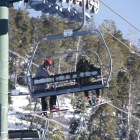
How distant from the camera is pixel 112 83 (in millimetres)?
41156

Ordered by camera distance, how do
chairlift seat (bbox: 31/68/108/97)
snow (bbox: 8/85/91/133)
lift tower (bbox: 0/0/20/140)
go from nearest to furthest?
lift tower (bbox: 0/0/20/140) → chairlift seat (bbox: 31/68/108/97) → snow (bbox: 8/85/91/133)

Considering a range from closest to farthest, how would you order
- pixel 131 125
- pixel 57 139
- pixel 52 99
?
pixel 52 99 < pixel 57 139 < pixel 131 125

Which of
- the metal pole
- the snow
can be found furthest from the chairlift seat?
the snow

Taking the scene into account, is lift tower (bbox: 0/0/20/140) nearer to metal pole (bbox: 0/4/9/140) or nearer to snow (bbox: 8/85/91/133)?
metal pole (bbox: 0/4/9/140)

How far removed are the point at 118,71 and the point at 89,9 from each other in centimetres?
3038

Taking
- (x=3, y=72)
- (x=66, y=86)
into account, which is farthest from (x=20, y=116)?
(x=3, y=72)

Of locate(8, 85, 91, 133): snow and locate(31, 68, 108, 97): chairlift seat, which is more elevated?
locate(31, 68, 108, 97): chairlift seat

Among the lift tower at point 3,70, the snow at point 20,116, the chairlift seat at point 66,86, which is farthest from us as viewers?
the snow at point 20,116


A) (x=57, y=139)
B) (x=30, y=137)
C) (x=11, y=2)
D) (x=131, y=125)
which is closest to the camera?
(x=11, y=2)

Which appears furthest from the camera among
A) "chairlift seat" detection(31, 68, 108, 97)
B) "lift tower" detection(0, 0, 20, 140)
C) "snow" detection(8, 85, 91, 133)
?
"snow" detection(8, 85, 91, 133)

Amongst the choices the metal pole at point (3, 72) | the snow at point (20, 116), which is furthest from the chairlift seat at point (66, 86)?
the snow at point (20, 116)

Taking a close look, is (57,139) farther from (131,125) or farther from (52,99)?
(52,99)

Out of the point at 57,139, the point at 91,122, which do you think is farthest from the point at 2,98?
the point at 91,122

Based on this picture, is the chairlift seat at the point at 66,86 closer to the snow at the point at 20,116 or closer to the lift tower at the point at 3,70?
the lift tower at the point at 3,70
